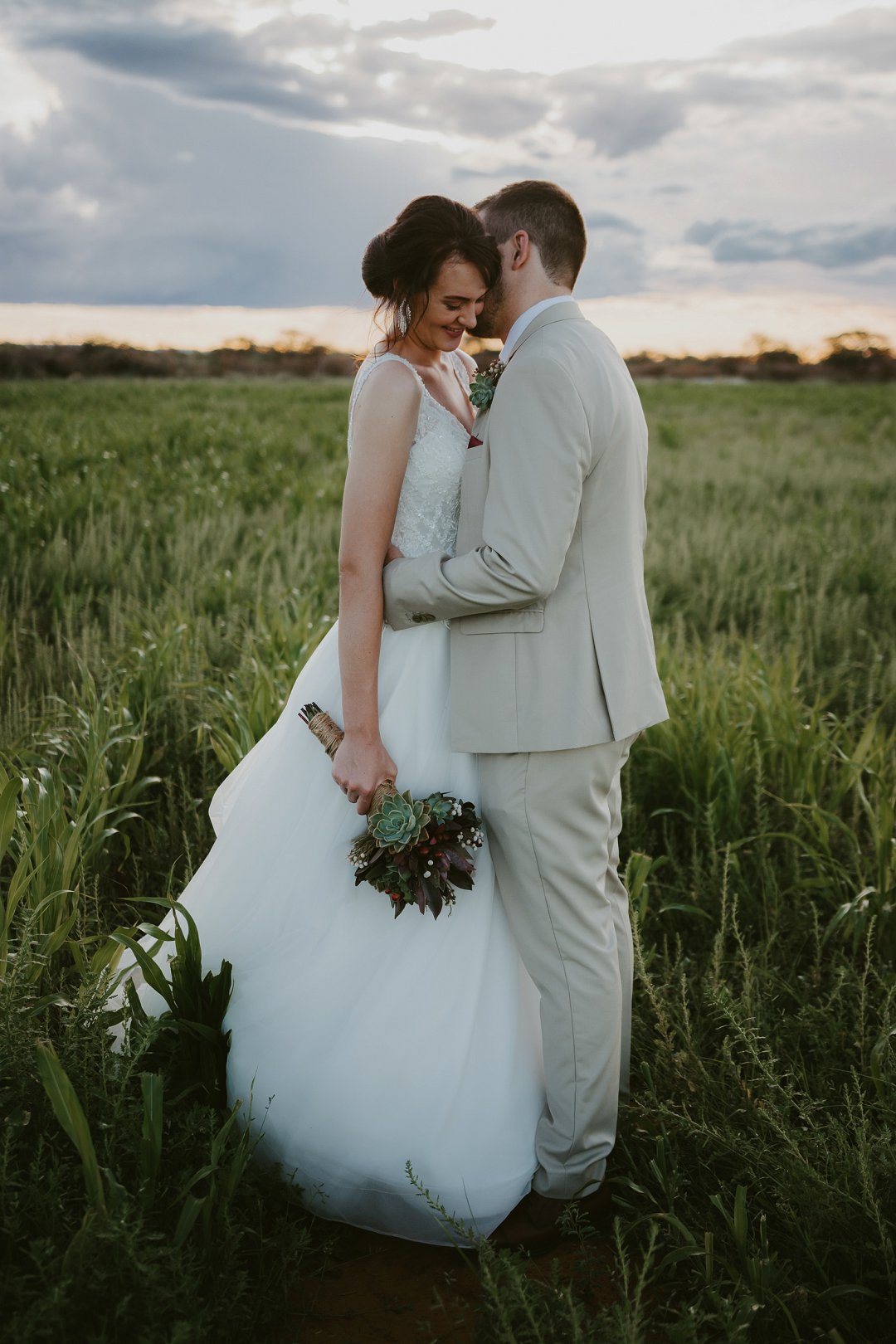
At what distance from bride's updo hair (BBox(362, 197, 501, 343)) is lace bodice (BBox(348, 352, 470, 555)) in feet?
0.62

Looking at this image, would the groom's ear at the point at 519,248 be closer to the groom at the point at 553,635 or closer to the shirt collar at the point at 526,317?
the groom at the point at 553,635

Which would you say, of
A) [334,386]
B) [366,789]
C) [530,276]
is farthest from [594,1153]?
[334,386]

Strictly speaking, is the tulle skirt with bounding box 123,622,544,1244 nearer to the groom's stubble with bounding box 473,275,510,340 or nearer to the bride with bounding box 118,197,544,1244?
the bride with bounding box 118,197,544,1244

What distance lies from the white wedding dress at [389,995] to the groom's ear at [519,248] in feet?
1.26

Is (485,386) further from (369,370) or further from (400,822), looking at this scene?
(400,822)

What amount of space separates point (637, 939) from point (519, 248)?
2030 millimetres

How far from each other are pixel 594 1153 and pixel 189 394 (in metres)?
22.3

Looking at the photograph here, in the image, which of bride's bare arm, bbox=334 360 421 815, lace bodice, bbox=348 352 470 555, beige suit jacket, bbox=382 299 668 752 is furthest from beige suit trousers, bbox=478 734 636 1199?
lace bodice, bbox=348 352 470 555

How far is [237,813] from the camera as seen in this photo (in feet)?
9.00

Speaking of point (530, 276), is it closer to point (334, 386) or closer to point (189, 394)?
point (189, 394)

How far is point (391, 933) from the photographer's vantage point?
8.22 ft

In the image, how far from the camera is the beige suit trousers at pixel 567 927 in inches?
88.8

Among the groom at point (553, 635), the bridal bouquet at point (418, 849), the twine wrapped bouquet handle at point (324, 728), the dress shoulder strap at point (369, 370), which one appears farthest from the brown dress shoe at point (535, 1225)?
the dress shoulder strap at point (369, 370)

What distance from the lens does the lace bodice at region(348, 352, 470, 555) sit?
2.40 meters
